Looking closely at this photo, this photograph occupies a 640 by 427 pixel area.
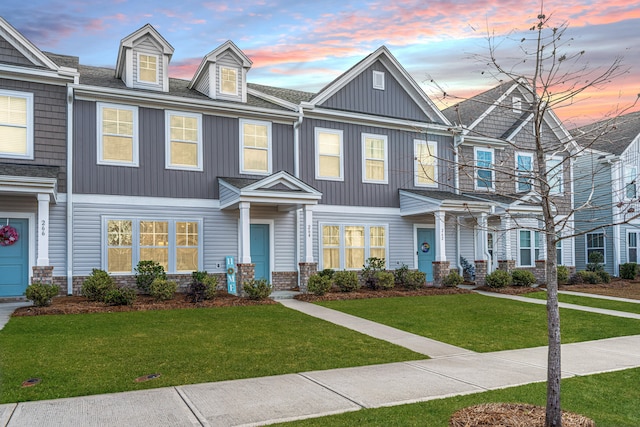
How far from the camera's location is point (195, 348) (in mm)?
8984

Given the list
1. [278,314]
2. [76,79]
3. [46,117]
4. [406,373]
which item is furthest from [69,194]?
[406,373]

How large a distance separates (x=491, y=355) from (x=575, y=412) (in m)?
3.26

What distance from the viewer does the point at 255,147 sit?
18.0 metres

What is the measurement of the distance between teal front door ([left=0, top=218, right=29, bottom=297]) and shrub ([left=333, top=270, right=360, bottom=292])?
8.82m

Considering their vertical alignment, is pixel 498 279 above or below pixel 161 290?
below

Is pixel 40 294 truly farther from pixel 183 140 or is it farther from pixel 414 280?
pixel 414 280

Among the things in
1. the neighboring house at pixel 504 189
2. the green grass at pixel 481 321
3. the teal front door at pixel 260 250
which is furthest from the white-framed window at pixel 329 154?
the green grass at pixel 481 321

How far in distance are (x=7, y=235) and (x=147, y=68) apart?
639 centimetres

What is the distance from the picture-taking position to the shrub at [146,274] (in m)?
15.4

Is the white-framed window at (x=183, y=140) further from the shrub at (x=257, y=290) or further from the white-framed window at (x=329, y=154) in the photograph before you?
the shrub at (x=257, y=290)

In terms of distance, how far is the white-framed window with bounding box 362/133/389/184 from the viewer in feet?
65.7

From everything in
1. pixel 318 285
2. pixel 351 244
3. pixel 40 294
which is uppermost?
pixel 351 244

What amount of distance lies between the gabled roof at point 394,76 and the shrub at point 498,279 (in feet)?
20.6

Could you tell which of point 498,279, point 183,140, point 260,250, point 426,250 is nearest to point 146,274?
point 260,250
